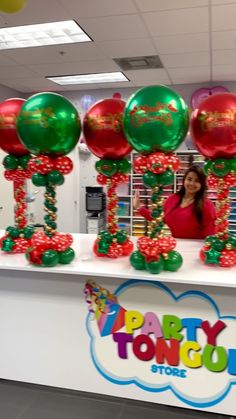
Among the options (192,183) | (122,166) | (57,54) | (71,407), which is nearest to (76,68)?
(57,54)

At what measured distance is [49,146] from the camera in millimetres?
1604

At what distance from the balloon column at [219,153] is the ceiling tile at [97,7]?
2.10 metres

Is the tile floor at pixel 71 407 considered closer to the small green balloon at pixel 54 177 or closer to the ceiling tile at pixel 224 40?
the small green balloon at pixel 54 177

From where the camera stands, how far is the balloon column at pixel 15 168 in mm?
1829

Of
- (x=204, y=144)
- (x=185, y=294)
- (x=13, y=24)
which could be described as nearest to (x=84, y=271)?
(x=185, y=294)

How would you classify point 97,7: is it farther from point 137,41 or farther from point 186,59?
point 186,59

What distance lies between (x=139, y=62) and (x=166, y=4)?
166 cm

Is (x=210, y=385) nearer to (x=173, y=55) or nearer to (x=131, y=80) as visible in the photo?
(x=173, y=55)

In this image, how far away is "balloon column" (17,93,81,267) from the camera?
1.58m

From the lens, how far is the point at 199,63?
477cm

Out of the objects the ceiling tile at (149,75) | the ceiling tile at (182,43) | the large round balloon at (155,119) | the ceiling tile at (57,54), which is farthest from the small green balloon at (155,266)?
the ceiling tile at (149,75)

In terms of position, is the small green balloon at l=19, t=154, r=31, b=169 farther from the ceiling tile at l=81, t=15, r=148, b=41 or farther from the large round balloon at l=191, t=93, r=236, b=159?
the ceiling tile at l=81, t=15, r=148, b=41

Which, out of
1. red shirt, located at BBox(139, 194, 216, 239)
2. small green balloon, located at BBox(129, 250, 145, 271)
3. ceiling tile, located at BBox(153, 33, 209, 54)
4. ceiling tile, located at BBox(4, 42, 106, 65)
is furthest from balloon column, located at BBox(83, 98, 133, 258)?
ceiling tile, located at BBox(4, 42, 106, 65)

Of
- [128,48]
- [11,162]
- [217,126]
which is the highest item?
[128,48]
